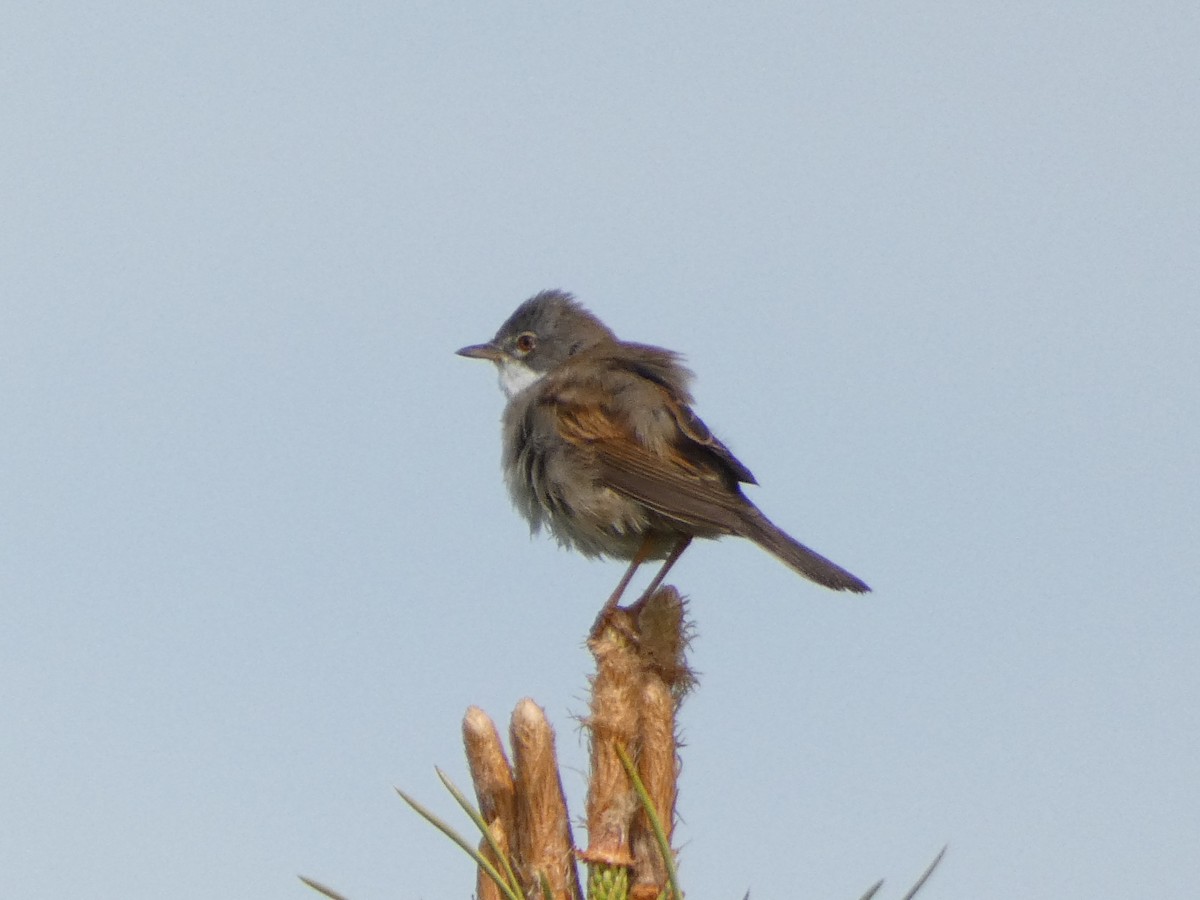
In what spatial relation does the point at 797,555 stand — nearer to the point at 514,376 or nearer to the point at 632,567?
the point at 632,567

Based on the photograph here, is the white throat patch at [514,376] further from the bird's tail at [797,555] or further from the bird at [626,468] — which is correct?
the bird's tail at [797,555]

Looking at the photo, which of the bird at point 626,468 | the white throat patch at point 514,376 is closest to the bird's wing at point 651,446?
the bird at point 626,468

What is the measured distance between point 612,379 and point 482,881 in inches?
183

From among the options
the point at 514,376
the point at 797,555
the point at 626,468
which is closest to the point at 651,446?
the point at 626,468

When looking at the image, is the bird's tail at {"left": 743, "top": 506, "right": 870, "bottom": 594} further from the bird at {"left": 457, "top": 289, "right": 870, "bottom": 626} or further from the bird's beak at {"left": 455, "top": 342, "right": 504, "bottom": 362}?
the bird's beak at {"left": 455, "top": 342, "right": 504, "bottom": 362}

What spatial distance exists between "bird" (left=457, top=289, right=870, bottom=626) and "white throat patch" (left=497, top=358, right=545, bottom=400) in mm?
1029

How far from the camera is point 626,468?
22.9 ft

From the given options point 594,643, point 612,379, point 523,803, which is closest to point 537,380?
point 612,379

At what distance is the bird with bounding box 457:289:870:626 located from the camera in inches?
266

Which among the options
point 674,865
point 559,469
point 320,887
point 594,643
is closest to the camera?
point 320,887

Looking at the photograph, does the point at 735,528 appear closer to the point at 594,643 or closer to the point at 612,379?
the point at 612,379

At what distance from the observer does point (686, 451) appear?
282 inches

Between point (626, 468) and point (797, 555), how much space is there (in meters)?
1.08

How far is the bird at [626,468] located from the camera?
6766 millimetres
